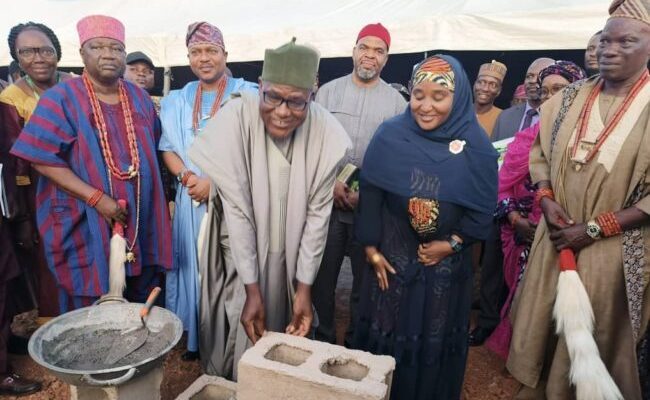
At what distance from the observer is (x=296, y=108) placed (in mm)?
2033

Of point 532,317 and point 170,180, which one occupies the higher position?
point 170,180

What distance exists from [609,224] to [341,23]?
6.19m

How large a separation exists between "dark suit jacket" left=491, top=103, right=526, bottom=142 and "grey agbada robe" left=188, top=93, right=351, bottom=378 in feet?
7.50

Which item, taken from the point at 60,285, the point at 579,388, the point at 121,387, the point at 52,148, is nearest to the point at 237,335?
the point at 121,387

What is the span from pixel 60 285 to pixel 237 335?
113 centimetres

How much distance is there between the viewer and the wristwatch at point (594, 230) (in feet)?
7.52

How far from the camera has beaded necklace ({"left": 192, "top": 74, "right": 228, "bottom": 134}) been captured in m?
2.90

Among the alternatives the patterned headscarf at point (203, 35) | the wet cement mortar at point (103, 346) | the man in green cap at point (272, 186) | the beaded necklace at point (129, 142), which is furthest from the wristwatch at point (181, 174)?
the wet cement mortar at point (103, 346)

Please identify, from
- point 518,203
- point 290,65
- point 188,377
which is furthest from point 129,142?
point 518,203

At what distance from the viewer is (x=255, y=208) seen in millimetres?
2168

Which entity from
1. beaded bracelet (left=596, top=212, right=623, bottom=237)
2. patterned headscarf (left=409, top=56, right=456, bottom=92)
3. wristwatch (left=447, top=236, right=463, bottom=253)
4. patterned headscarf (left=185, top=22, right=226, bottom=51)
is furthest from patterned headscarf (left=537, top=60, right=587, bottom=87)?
patterned headscarf (left=185, top=22, right=226, bottom=51)

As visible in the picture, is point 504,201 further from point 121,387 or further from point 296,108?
point 121,387

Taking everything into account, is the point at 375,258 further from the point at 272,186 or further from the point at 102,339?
the point at 102,339

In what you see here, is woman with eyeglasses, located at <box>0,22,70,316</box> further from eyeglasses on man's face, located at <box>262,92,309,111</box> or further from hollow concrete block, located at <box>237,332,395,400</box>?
hollow concrete block, located at <box>237,332,395,400</box>
